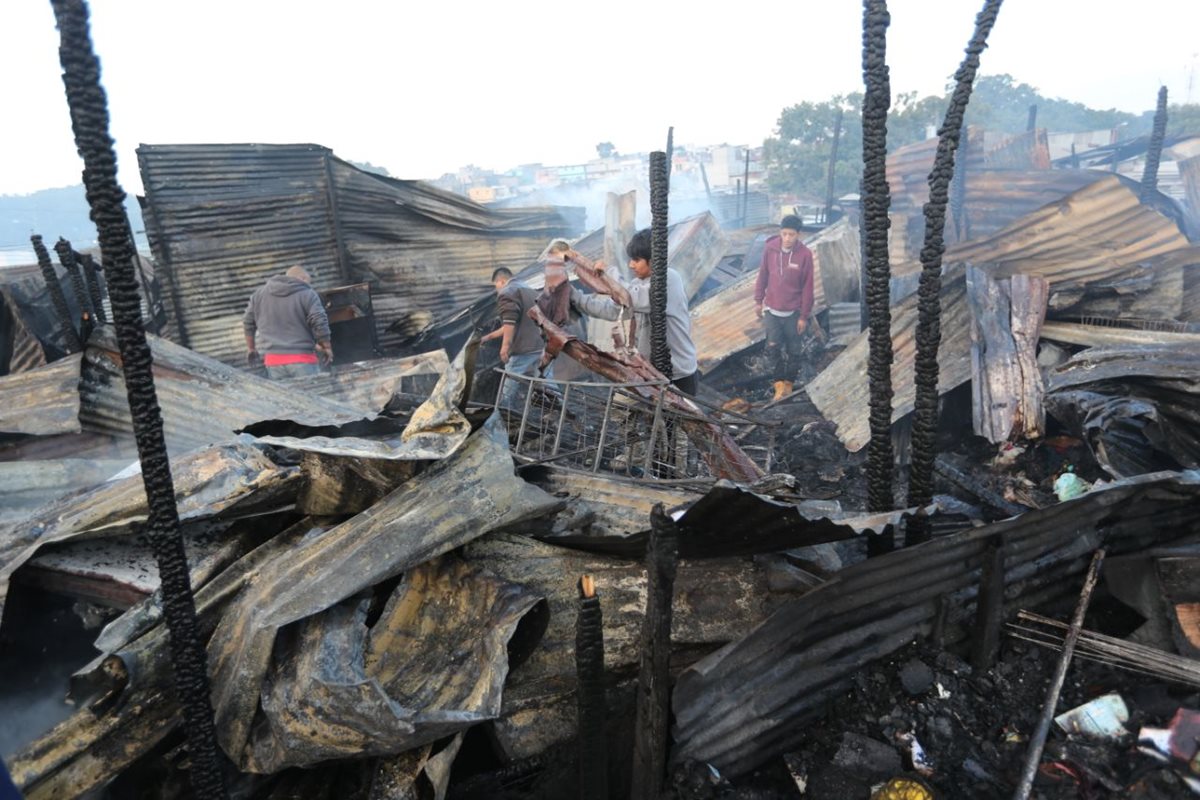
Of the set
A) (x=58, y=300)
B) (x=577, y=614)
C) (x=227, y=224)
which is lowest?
(x=577, y=614)

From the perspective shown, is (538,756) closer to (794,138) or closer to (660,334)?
(660,334)

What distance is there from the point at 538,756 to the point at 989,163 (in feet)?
71.3

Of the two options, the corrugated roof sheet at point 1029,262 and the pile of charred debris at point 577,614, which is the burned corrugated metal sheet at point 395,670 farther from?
the corrugated roof sheet at point 1029,262

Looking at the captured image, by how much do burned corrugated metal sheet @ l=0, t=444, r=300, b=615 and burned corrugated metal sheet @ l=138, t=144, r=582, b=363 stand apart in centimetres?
642

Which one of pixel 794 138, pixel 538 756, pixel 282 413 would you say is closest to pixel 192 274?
pixel 282 413

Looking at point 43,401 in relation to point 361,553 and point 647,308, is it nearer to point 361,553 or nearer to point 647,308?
point 361,553

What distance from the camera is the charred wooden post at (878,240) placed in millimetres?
3041

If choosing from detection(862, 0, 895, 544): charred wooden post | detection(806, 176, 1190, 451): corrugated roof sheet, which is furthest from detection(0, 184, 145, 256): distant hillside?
detection(862, 0, 895, 544): charred wooden post

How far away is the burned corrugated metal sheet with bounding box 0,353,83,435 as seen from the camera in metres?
4.69

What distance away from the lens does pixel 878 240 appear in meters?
3.25

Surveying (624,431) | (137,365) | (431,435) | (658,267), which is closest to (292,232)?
(658,267)

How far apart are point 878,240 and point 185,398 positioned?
470 centimetres

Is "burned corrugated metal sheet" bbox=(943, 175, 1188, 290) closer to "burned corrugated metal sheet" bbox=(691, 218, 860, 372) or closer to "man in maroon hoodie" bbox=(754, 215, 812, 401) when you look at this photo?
"man in maroon hoodie" bbox=(754, 215, 812, 401)

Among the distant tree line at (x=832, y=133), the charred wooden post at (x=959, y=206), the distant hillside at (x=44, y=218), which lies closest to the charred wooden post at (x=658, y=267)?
the charred wooden post at (x=959, y=206)
